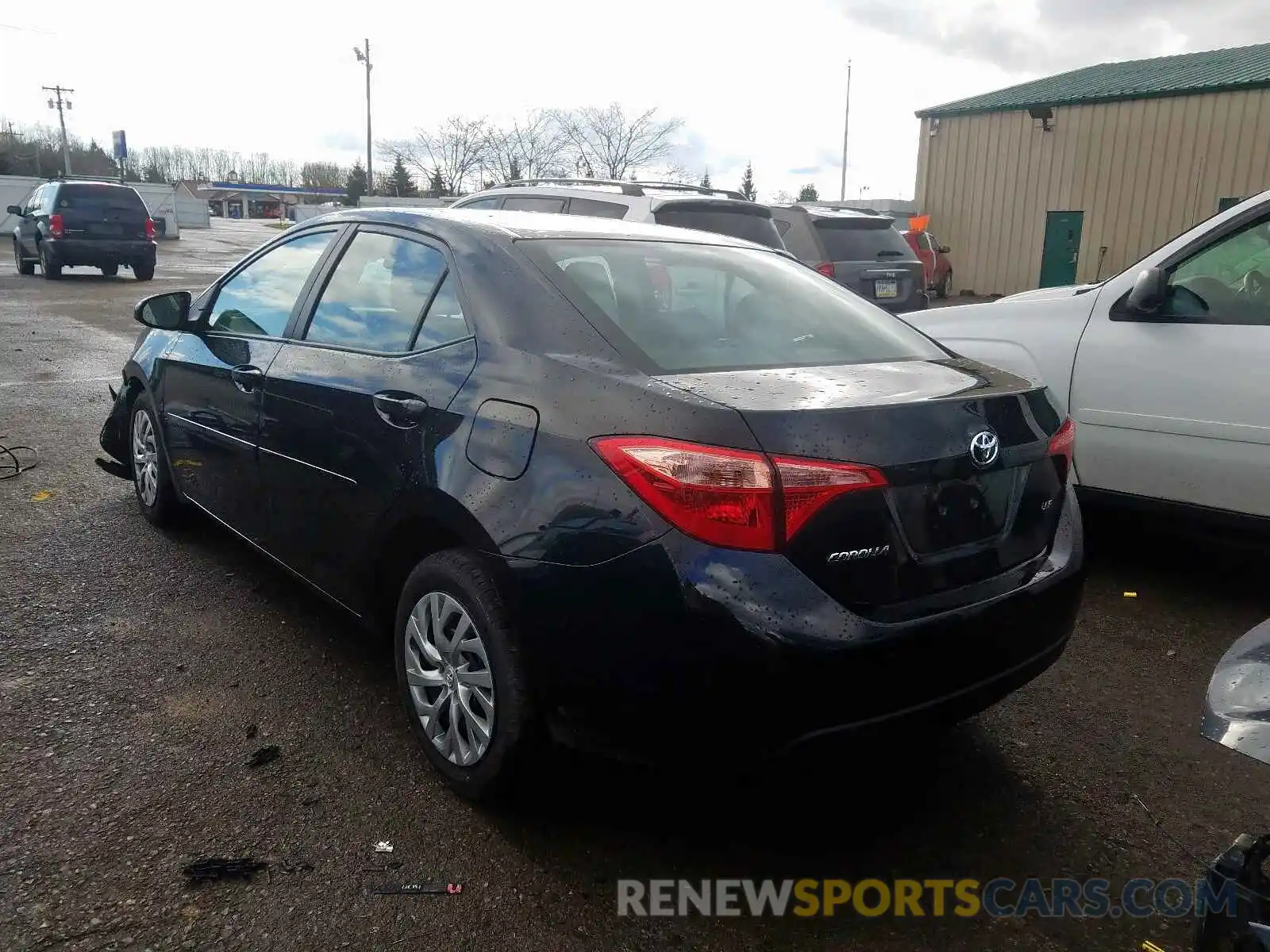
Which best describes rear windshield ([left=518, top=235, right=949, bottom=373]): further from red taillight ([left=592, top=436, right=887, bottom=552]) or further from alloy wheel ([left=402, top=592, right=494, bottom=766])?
alloy wheel ([left=402, top=592, right=494, bottom=766])

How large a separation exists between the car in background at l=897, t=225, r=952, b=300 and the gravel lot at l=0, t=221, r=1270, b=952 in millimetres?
14898

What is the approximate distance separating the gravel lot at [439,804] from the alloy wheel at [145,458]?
762 mm

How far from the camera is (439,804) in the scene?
108 inches

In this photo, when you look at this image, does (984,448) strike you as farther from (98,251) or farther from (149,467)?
Answer: (98,251)

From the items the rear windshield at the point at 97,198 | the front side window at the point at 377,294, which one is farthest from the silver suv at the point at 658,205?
the rear windshield at the point at 97,198

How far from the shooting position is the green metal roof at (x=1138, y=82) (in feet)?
60.6

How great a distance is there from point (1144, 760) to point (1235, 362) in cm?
181

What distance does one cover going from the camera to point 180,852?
2.49 m

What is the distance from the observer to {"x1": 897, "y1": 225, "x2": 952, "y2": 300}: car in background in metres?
18.1

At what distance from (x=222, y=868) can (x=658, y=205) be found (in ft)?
21.0

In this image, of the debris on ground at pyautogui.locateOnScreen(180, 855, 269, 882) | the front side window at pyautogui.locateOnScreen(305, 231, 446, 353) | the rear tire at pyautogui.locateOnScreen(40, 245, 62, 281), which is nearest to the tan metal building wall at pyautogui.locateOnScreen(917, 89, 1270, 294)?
the rear tire at pyautogui.locateOnScreen(40, 245, 62, 281)

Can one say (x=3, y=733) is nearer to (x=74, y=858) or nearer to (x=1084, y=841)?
(x=74, y=858)

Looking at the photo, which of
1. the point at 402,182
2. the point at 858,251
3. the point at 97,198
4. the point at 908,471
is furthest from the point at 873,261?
the point at 402,182

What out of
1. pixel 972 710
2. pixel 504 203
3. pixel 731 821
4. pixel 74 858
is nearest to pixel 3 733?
pixel 74 858
